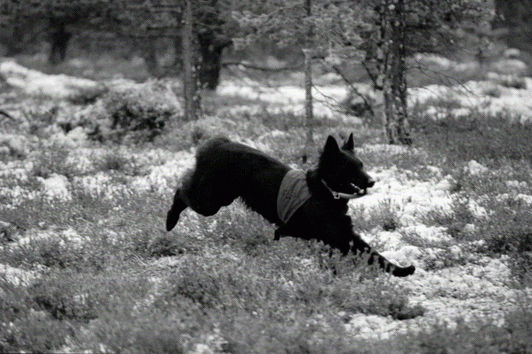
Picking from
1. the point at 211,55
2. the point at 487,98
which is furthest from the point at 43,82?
the point at 487,98

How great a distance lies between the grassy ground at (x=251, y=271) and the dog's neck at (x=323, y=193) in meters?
0.44

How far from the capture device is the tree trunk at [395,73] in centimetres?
1157

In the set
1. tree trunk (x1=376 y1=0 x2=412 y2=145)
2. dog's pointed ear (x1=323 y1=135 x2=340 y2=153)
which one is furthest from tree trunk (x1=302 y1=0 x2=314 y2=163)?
dog's pointed ear (x1=323 y1=135 x2=340 y2=153)

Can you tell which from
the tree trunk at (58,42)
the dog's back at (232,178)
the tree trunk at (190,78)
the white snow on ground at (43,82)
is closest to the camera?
the dog's back at (232,178)

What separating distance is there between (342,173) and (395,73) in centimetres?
637

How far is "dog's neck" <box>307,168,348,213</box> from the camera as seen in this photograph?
597 cm

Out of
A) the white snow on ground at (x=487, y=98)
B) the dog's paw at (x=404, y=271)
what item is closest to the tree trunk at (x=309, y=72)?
the dog's paw at (x=404, y=271)

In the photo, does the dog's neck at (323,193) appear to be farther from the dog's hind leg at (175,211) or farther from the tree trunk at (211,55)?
the tree trunk at (211,55)

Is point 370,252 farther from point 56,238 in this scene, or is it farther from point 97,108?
point 97,108

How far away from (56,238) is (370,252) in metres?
3.69

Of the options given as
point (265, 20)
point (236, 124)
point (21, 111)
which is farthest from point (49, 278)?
point (21, 111)

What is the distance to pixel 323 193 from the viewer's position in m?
5.99

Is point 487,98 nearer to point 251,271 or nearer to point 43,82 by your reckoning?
point 251,271

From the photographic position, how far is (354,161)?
597 cm
